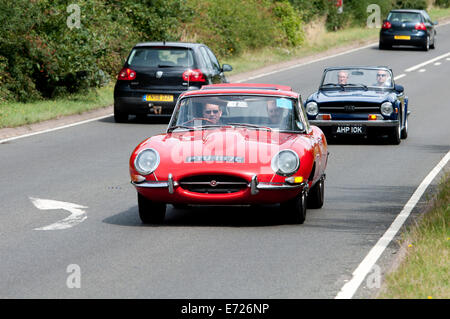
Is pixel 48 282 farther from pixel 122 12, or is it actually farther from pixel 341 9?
pixel 341 9

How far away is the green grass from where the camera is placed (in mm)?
21469

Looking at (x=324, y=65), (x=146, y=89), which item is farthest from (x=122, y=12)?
(x=146, y=89)

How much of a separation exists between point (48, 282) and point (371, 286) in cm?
251

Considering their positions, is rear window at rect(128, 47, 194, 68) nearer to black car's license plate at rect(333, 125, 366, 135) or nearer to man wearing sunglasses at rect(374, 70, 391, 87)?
man wearing sunglasses at rect(374, 70, 391, 87)

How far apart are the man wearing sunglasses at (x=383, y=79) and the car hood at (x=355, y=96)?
27 centimetres

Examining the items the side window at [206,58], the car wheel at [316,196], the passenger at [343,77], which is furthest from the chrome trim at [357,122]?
the car wheel at [316,196]

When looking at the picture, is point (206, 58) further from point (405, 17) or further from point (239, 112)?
point (405, 17)

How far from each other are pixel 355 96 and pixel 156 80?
478cm

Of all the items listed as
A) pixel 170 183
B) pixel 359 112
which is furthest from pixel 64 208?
pixel 359 112

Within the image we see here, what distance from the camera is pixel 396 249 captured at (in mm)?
9867

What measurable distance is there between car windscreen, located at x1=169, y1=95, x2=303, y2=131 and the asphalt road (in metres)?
1.02

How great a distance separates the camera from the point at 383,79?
2075 cm

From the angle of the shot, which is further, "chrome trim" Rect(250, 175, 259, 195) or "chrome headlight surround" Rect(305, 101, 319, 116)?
"chrome headlight surround" Rect(305, 101, 319, 116)

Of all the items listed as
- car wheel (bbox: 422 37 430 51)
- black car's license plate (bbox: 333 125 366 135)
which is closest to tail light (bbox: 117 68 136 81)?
black car's license plate (bbox: 333 125 366 135)
